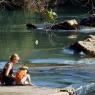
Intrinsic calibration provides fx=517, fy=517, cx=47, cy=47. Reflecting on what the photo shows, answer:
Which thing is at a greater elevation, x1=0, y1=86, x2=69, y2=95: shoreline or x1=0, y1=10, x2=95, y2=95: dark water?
x1=0, y1=86, x2=69, y2=95: shoreline

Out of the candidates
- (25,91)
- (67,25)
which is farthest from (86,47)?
(67,25)

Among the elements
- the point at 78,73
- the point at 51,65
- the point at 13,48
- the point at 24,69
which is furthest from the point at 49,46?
the point at 24,69

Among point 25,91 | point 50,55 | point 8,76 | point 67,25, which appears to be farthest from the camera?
point 67,25

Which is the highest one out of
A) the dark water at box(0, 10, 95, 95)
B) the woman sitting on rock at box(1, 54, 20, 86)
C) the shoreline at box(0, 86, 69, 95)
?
the woman sitting on rock at box(1, 54, 20, 86)

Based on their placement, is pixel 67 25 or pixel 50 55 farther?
pixel 67 25

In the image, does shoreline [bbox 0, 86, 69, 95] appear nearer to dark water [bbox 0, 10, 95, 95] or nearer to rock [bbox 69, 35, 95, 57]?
dark water [bbox 0, 10, 95, 95]

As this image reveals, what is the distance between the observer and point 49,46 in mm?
33250

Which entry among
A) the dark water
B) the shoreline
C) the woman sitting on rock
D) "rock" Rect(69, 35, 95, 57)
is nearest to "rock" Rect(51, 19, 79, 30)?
the dark water

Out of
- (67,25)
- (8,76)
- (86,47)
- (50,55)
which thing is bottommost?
(50,55)

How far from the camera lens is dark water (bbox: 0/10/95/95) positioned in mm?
20750

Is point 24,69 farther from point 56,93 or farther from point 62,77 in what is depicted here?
point 62,77

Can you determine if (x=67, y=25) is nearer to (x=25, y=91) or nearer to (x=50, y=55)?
(x=50, y=55)

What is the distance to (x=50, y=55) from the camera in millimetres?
28344

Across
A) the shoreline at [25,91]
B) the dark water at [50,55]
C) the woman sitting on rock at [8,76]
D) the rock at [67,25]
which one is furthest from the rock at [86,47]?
the rock at [67,25]
